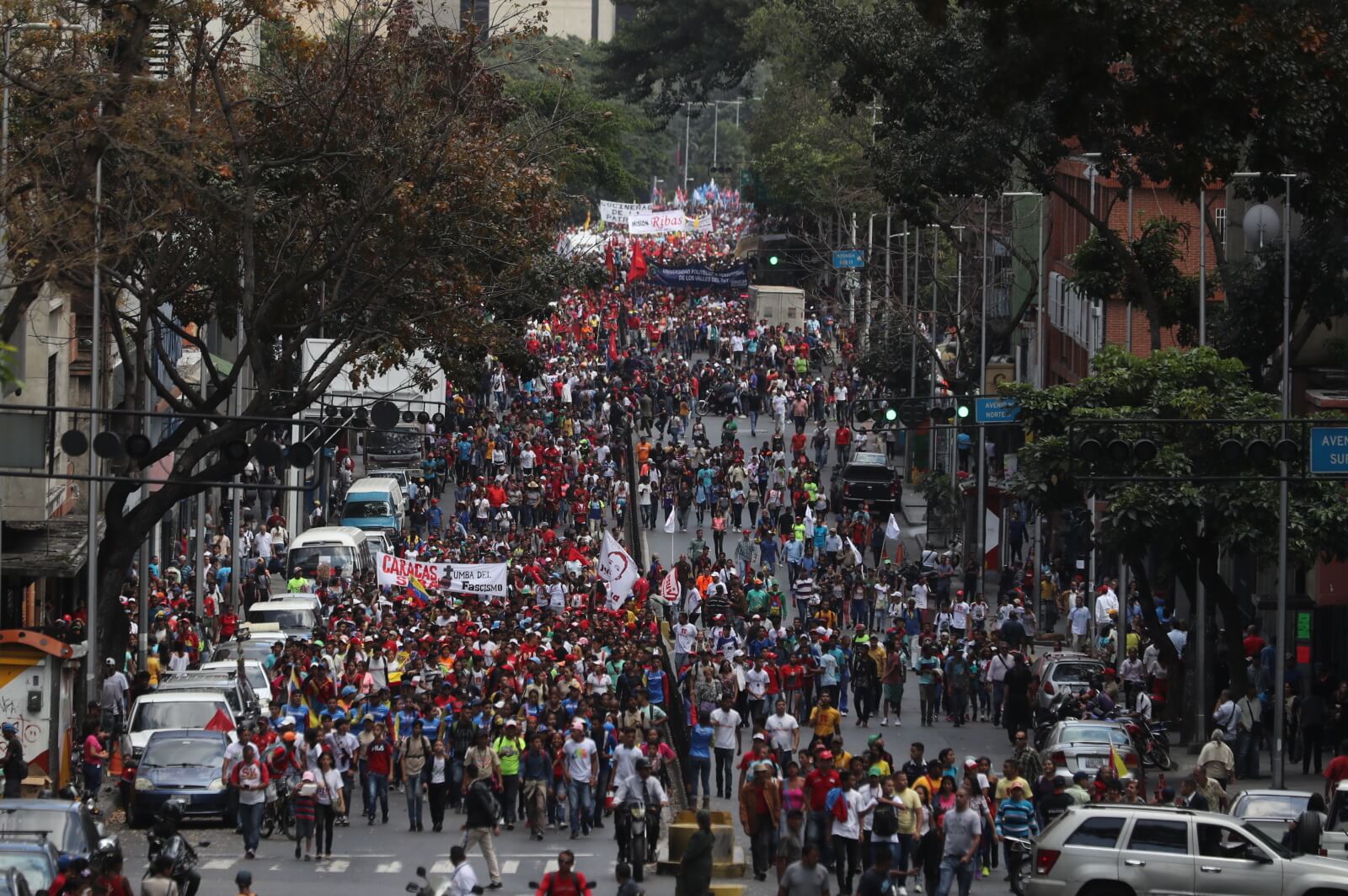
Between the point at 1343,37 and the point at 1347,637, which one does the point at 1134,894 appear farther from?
the point at 1347,637

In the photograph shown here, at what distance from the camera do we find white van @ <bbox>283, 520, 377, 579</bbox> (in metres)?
44.7

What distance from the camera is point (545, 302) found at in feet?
140

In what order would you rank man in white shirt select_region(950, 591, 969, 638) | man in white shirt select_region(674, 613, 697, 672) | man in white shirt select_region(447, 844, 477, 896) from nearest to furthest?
man in white shirt select_region(447, 844, 477, 896), man in white shirt select_region(674, 613, 697, 672), man in white shirt select_region(950, 591, 969, 638)

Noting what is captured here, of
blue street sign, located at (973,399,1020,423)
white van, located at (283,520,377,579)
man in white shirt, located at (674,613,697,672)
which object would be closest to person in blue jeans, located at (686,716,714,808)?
man in white shirt, located at (674,613,697,672)

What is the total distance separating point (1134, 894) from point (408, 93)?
16.8 m

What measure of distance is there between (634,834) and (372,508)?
29209 millimetres

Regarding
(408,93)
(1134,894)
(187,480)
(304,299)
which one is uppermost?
(408,93)

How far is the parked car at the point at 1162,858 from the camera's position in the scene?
1977cm

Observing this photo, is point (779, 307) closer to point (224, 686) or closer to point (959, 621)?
point (959, 621)

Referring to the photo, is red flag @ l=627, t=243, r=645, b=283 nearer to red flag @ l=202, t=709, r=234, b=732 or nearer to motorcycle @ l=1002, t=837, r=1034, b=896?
red flag @ l=202, t=709, r=234, b=732

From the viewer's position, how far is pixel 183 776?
84.0 ft

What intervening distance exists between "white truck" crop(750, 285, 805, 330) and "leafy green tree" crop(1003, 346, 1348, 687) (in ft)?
168

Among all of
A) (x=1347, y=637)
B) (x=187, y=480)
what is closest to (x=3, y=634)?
(x=187, y=480)

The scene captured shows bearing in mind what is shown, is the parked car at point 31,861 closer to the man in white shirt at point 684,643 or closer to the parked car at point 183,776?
the parked car at point 183,776
